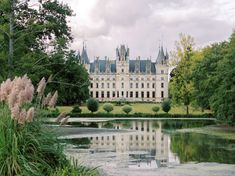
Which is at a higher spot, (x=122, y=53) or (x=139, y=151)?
(x=122, y=53)

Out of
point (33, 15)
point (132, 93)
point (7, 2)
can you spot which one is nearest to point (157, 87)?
point (132, 93)

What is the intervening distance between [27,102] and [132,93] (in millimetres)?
121419

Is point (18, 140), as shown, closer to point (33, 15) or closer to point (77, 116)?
point (33, 15)

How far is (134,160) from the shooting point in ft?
49.8

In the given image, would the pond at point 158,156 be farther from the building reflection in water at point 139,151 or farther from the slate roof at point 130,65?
the slate roof at point 130,65

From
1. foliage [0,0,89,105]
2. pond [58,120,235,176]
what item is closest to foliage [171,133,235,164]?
pond [58,120,235,176]

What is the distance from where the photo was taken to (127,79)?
5079 inches

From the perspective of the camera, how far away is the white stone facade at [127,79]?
128 meters

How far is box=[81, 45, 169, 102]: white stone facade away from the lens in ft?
420

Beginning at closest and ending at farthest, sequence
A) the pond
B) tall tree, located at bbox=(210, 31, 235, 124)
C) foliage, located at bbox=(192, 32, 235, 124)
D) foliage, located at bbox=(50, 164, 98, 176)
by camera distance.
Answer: foliage, located at bbox=(50, 164, 98, 176), the pond, tall tree, located at bbox=(210, 31, 235, 124), foliage, located at bbox=(192, 32, 235, 124)

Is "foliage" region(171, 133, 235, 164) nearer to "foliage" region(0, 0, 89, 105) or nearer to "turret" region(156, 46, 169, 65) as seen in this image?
"foliage" region(0, 0, 89, 105)

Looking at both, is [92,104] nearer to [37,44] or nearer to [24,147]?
[37,44]

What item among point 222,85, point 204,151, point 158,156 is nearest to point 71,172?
point 158,156

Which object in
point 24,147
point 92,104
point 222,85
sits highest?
point 222,85
